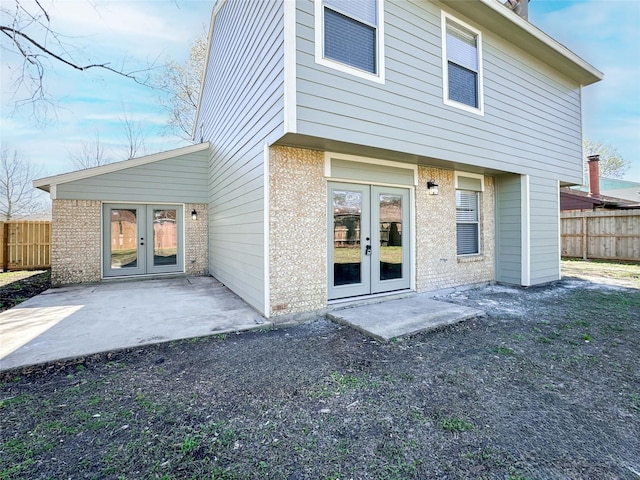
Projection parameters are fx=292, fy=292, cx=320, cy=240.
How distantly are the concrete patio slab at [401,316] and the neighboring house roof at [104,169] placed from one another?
702cm

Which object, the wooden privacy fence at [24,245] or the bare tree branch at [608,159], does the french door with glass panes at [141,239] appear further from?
the bare tree branch at [608,159]

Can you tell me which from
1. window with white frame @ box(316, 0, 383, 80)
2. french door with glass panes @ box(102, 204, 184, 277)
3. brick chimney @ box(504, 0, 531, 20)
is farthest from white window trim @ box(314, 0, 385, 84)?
french door with glass panes @ box(102, 204, 184, 277)

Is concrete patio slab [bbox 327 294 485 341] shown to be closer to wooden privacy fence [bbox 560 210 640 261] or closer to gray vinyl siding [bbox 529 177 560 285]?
gray vinyl siding [bbox 529 177 560 285]

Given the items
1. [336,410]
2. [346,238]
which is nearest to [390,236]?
[346,238]

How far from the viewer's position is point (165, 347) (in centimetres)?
353

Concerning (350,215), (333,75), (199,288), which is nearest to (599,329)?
(350,215)

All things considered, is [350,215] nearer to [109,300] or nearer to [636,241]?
[109,300]

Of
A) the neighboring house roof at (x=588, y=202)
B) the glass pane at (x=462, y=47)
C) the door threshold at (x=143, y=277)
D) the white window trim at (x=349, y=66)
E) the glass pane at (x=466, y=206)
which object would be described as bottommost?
the door threshold at (x=143, y=277)

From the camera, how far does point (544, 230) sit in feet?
24.0

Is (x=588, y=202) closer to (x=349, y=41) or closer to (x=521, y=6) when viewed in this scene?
(x=521, y=6)

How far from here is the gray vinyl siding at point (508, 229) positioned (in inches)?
274

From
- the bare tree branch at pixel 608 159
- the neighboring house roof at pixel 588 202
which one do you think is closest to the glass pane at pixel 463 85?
the neighboring house roof at pixel 588 202

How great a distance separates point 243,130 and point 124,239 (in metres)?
5.31

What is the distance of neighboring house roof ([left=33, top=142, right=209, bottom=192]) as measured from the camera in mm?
7297
